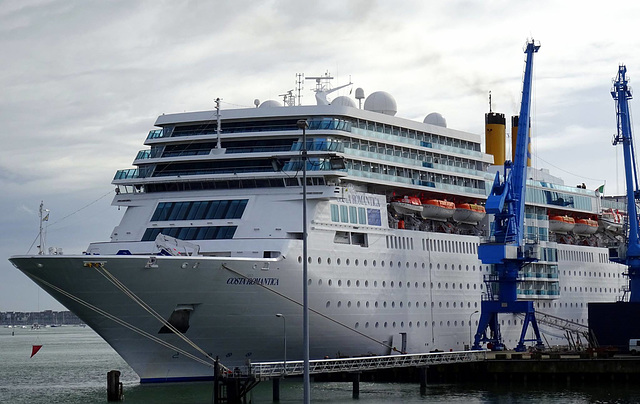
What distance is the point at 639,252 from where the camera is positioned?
69625 mm

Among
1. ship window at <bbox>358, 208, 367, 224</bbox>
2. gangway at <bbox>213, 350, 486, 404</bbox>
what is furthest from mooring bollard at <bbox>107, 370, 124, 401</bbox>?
ship window at <bbox>358, 208, 367, 224</bbox>

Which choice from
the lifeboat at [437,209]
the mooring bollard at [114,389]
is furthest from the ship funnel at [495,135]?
the mooring bollard at [114,389]

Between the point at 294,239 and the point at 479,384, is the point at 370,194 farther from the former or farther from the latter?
the point at 479,384

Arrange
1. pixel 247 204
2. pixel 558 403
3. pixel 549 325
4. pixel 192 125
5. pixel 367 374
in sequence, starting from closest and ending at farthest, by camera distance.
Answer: pixel 558 403
pixel 247 204
pixel 192 125
pixel 367 374
pixel 549 325

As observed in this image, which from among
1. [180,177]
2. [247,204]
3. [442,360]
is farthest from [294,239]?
[442,360]

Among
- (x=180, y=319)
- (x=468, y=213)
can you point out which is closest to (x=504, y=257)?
(x=468, y=213)

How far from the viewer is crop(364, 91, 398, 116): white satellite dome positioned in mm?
59625

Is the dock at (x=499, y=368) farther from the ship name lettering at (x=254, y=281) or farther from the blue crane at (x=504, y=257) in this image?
the ship name lettering at (x=254, y=281)

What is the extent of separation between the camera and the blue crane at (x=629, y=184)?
69.9 meters

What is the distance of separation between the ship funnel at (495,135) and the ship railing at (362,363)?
65.5 feet

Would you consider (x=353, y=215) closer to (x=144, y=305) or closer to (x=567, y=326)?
(x=144, y=305)

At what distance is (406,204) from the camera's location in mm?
56781

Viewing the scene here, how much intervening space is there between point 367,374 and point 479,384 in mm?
6042

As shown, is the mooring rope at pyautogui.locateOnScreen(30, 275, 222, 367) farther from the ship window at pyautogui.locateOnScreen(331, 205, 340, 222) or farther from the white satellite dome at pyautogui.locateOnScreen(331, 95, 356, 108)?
the white satellite dome at pyautogui.locateOnScreen(331, 95, 356, 108)
